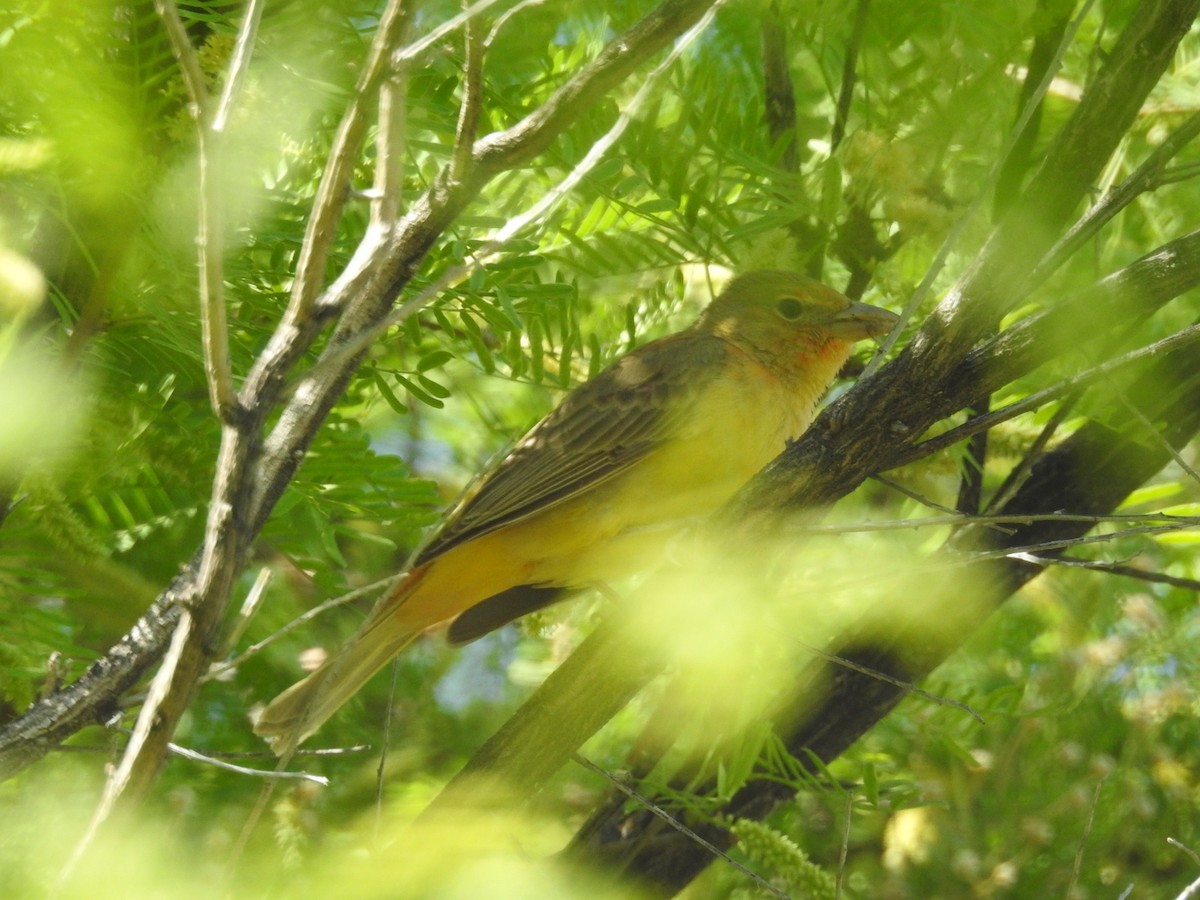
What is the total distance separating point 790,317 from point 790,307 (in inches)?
1.6

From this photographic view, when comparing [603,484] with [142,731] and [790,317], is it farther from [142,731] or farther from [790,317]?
[142,731]

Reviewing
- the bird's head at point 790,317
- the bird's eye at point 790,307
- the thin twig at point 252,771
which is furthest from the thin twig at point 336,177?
the bird's eye at point 790,307

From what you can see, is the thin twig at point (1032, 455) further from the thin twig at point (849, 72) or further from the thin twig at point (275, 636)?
the thin twig at point (275, 636)

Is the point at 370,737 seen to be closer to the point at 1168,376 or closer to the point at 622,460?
the point at 622,460

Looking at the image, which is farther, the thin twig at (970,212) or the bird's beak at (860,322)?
the bird's beak at (860,322)

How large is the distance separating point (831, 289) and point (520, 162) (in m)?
2.49

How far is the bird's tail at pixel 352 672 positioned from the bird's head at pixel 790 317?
1.51 metres

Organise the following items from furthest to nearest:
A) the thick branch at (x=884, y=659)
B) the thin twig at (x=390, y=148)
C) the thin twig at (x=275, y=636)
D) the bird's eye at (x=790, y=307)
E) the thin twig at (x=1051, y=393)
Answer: the bird's eye at (x=790, y=307) < the thick branch at (x=884, y=659) < the thin twig at (x=1051, y=393) < the thin twig at (x=390, y=148) < the thin twig at (x=275, y=636)

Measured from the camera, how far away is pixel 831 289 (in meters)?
4.56

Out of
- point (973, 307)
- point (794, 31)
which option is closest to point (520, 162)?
point (973, 307)

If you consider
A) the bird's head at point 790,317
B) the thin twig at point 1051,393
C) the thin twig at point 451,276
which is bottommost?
the bird's head at point 790,317

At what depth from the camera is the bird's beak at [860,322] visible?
4418 mm

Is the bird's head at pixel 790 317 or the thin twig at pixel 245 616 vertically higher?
the thin twig at pixel 245 616

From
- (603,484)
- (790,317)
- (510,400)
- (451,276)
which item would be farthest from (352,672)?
(451,276)
